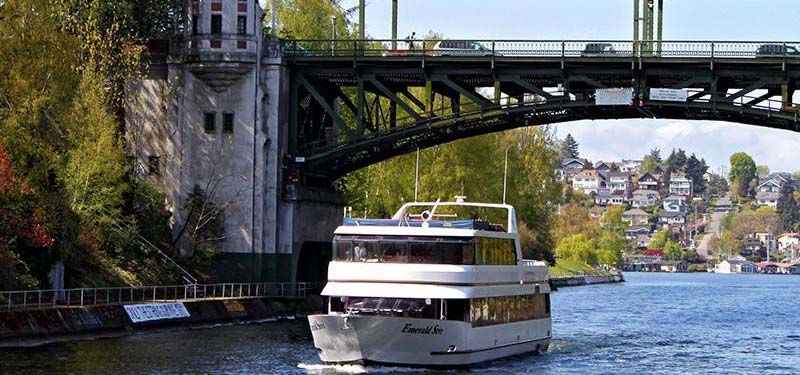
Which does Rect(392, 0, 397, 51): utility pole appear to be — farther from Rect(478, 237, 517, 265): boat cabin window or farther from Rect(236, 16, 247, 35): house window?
Rect(478, 237, 517, 265): boat cabin window

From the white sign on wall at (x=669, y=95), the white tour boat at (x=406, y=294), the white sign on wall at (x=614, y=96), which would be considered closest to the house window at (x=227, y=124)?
the white sign on wall at (x=614, y=96)

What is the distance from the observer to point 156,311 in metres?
71.9

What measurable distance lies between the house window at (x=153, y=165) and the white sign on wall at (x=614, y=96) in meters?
25.1

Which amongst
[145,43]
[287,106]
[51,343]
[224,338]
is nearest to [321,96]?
[287,106]

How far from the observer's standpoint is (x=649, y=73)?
8569 cm

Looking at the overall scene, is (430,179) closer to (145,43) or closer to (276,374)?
(145,43)

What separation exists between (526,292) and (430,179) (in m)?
52.4

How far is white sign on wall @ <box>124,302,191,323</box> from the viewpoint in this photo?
69.9 metres

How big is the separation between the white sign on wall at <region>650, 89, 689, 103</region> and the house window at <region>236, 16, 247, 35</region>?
874 inches

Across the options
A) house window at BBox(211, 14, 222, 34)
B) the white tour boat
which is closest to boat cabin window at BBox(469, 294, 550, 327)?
the white tour boat

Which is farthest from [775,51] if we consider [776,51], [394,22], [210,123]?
[210,123]

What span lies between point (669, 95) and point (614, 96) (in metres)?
2.91

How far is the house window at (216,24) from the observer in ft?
291

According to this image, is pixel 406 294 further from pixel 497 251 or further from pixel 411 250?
pixel 497 251
